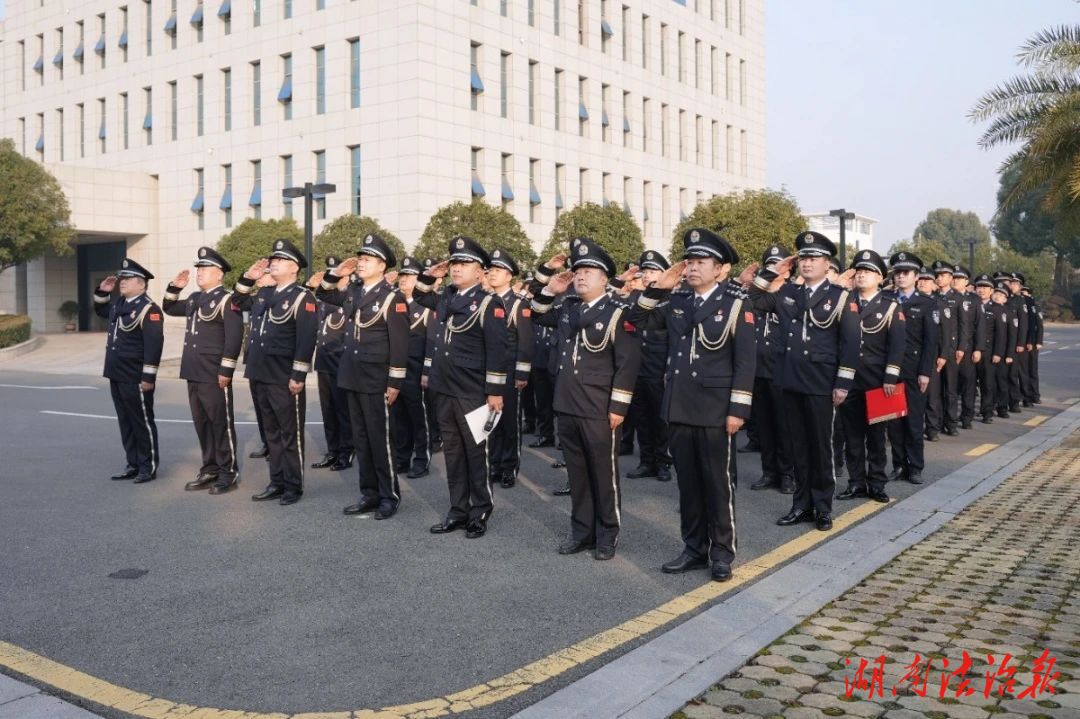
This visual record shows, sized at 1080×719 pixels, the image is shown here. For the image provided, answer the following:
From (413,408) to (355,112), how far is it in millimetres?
30720

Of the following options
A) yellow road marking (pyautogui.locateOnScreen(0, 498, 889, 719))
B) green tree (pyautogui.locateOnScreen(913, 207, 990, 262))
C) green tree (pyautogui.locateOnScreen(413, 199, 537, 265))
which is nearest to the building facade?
green tree (pyautogui.locateOnScreen(413, 199, 537, 265))

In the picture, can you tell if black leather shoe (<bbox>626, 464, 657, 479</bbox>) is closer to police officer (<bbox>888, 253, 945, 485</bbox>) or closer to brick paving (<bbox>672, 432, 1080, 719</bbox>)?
police officer (<bbox>888, 253, 945, 485</bbox>)

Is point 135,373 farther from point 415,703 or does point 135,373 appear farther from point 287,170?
point 287,170

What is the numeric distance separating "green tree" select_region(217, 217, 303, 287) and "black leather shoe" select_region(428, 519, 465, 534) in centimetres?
2804

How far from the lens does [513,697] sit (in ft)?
13.6

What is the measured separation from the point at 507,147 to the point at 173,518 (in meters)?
34.8

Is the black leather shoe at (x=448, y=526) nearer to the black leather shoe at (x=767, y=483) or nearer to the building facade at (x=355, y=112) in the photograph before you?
the black leather shoe at (x=767, y=483)

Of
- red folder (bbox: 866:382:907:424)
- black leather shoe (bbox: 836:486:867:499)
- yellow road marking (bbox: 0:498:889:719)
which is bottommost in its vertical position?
yellow road marking (bbox: 0:498:889:719)

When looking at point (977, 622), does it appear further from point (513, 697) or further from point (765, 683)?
point (513, 697)

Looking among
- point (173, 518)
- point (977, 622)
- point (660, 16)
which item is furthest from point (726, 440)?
point (660, 16)

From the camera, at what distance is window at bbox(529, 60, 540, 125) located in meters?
42.8

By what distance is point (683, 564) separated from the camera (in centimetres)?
620

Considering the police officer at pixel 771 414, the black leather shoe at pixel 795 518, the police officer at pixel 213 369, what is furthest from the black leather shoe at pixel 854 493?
the police officer at pixel 213 369

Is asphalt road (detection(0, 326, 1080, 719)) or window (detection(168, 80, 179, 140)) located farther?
window (detection(168, 80, 179, 140))
